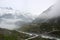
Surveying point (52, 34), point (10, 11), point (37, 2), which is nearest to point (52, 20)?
point (52, 34)

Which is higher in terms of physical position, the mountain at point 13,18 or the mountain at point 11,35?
the mountain at point 13,18

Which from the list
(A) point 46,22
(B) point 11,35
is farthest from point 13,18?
(A) point 46,22

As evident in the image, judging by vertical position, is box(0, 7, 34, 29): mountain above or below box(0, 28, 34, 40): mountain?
above

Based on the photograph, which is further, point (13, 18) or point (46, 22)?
point (13, 18)

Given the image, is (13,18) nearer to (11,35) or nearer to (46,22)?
(11,35)

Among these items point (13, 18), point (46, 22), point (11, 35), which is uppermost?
point (13, 18)

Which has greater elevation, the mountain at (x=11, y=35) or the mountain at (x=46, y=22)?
the mountain at (x=46, y=22)

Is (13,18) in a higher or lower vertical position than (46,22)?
higher

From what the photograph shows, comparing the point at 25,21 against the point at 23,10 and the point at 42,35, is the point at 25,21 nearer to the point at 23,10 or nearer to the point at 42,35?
the point at 23,10
